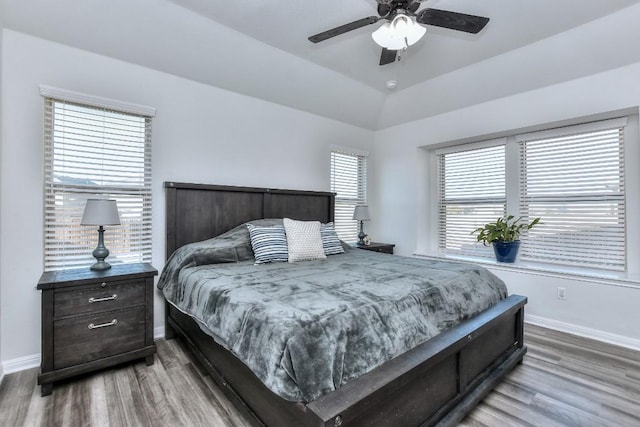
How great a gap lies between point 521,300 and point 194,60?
358 cm

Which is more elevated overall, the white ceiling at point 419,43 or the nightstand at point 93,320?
the white ceiling at point 419,43

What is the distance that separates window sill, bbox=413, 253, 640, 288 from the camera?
9.37ft

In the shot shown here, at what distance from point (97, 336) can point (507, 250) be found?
13.5ft

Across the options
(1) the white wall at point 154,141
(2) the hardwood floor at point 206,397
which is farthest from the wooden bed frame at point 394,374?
(1) the white wall at point 154,141

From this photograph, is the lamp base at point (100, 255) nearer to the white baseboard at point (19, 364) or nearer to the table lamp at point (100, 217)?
the table lamp at point (100, 217)

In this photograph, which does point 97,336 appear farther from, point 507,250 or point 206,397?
point 507,250

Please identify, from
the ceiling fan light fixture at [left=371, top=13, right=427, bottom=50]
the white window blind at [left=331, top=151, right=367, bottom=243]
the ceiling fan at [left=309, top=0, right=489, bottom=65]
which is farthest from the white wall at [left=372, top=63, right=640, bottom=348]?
the ceiling fan light fixture at [left=371, top=13, right=427, bottom=50]

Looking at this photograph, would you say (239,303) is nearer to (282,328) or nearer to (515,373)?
(282,328)

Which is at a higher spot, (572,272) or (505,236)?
(505,236)

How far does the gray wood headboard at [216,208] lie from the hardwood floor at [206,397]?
115cm

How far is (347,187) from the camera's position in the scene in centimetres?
472

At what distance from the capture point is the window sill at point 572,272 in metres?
2.86

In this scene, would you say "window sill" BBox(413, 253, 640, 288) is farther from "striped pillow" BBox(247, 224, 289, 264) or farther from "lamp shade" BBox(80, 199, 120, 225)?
"lamp shade" BBox(80, 199, 120, 225)

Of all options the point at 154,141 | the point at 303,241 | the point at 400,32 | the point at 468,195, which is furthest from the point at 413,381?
the point at 468,195
